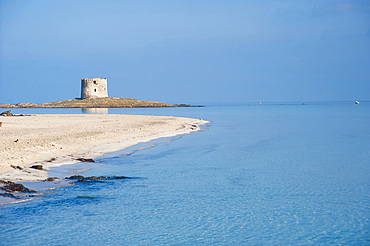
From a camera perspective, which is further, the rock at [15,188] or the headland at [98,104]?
the headland at [98,104]

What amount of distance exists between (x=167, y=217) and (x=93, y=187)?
13.7ft

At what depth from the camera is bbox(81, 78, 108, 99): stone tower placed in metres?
126

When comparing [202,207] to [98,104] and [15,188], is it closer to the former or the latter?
[15,188]

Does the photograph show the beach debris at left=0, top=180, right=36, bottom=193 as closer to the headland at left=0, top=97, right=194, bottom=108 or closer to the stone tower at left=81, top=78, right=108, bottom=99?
the headland at left=0, top=97, right=194, bottom=108

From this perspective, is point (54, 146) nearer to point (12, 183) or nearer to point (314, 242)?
point (12, 183)

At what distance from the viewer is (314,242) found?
10047mm

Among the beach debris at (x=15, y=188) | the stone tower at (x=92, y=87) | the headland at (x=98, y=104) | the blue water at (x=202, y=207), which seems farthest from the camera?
the stone tower at (x=92, y=87)

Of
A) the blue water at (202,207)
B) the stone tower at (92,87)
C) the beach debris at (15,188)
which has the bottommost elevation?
the blue water at (202,207)

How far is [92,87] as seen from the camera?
126 m

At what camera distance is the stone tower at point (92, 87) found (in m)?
126

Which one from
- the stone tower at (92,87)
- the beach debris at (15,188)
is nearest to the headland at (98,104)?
the stone tower at (92,87)

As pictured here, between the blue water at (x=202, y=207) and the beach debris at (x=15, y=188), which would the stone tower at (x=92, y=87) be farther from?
the beach debris at (x=15, y=188)

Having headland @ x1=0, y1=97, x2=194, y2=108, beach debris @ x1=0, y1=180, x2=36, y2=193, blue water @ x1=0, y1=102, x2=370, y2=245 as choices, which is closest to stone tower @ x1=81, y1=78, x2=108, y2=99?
headland @ x1=0, y1=97, x2=194, y2=108

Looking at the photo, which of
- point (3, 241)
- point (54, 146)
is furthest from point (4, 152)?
point (3, 241)
